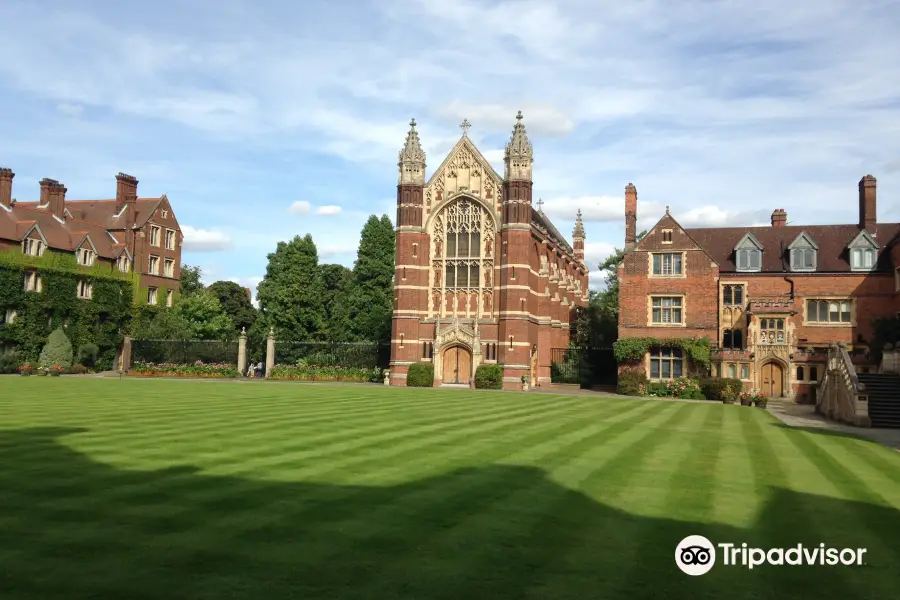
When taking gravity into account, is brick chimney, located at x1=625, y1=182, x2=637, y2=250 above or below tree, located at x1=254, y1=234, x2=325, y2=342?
above

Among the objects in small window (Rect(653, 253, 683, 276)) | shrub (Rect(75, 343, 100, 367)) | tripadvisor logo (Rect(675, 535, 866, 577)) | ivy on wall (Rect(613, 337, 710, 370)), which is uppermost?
small window (Rect(653, 253, 683, 276))

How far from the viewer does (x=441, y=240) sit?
53531mm

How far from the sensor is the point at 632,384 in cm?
4706

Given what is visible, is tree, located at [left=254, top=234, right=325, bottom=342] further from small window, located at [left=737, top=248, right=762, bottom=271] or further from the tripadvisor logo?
the tripadvisor logo

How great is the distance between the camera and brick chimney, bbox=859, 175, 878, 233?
4938 cm

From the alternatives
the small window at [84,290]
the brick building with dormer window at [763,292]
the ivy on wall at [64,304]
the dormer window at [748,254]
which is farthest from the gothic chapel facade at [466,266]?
the small window at [84,290]

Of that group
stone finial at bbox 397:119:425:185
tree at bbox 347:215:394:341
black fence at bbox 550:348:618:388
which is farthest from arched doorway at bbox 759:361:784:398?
tree at bbox 347:215:394:341

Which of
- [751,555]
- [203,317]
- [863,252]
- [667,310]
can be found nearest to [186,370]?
[203,317]

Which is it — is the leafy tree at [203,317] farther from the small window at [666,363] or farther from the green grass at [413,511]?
the green grass at [413,511]

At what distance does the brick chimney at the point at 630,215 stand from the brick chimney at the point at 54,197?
47821 millimetres

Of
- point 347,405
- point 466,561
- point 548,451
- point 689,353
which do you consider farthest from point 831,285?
point 466,561

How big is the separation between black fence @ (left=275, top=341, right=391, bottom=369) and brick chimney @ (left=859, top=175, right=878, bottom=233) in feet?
115

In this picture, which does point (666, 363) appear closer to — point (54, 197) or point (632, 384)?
point (632, 384)

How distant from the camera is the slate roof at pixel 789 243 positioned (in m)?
48.4
